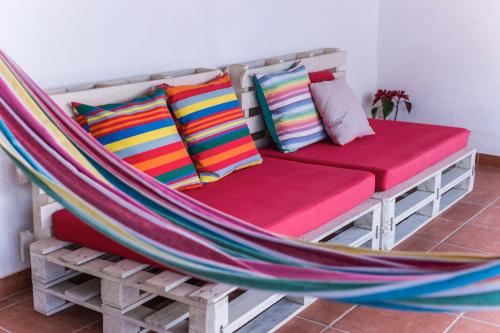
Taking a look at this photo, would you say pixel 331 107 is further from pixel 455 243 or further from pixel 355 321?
pixel 355 321

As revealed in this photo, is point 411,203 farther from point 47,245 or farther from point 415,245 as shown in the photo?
point 47,245

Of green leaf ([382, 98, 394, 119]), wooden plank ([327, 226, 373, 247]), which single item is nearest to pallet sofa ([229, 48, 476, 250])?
wooden plank ([327, 226, 373, 247])

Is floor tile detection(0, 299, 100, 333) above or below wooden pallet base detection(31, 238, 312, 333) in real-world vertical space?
below

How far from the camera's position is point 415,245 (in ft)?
10.8

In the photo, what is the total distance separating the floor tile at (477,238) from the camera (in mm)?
3275

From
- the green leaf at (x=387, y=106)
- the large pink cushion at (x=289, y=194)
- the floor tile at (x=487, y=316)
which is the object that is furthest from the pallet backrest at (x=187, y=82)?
the floor tile at (x=487, y=316)

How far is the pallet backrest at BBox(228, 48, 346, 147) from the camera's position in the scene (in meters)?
3.41

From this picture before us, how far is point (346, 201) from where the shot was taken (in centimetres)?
282

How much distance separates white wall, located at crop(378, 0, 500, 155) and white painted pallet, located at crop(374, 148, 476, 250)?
0.79 metres

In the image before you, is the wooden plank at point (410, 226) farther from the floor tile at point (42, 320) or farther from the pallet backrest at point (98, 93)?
the floor tile at point (42, 320)

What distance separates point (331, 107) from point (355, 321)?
→ 133 centimetres

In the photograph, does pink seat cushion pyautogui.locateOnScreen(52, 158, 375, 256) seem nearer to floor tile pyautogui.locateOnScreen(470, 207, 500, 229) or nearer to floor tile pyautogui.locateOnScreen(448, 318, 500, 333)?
floor tile pyautogui.locateOnScreen(448, 318, 500, 333)

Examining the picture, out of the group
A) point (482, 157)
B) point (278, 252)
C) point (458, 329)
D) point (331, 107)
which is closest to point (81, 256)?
point (278, 252)

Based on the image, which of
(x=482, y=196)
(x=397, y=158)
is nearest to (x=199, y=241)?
(x=397, y=158)
